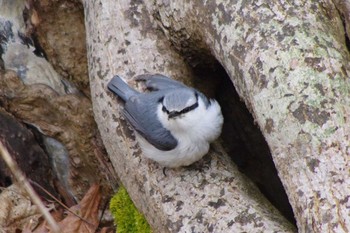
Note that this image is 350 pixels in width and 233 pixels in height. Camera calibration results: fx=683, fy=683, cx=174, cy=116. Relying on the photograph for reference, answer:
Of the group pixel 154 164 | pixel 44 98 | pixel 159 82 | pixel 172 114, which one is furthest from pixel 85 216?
pixel 172 114

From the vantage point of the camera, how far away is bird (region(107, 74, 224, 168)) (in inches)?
137

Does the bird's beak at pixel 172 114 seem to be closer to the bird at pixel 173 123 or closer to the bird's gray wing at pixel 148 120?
the bird at pixel 173 123

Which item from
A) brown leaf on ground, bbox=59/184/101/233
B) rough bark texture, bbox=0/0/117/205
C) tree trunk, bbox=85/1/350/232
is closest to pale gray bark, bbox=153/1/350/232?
tree trunk, bbox=85/1/350/232

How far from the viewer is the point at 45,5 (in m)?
4.54

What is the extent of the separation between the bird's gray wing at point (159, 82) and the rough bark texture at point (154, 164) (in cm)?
14

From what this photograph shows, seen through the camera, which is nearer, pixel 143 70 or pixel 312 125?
pixel 312 125

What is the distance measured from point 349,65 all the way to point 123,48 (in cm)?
136

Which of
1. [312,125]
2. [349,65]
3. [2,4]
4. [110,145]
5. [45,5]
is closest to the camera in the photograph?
[312,125]

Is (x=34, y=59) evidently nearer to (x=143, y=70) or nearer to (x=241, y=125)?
(x=143, y=70)

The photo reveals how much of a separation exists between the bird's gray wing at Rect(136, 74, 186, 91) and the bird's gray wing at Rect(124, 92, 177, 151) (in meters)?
0.06

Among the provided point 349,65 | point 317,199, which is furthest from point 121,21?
point 317,199

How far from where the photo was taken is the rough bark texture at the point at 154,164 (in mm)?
3295

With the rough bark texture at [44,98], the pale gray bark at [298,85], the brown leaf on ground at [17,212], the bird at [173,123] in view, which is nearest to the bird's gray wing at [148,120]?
the bird at [173,123]

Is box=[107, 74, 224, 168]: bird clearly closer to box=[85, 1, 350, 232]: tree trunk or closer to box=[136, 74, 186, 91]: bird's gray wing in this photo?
box=[136, 74, 186, 91]: bird's gray wing
